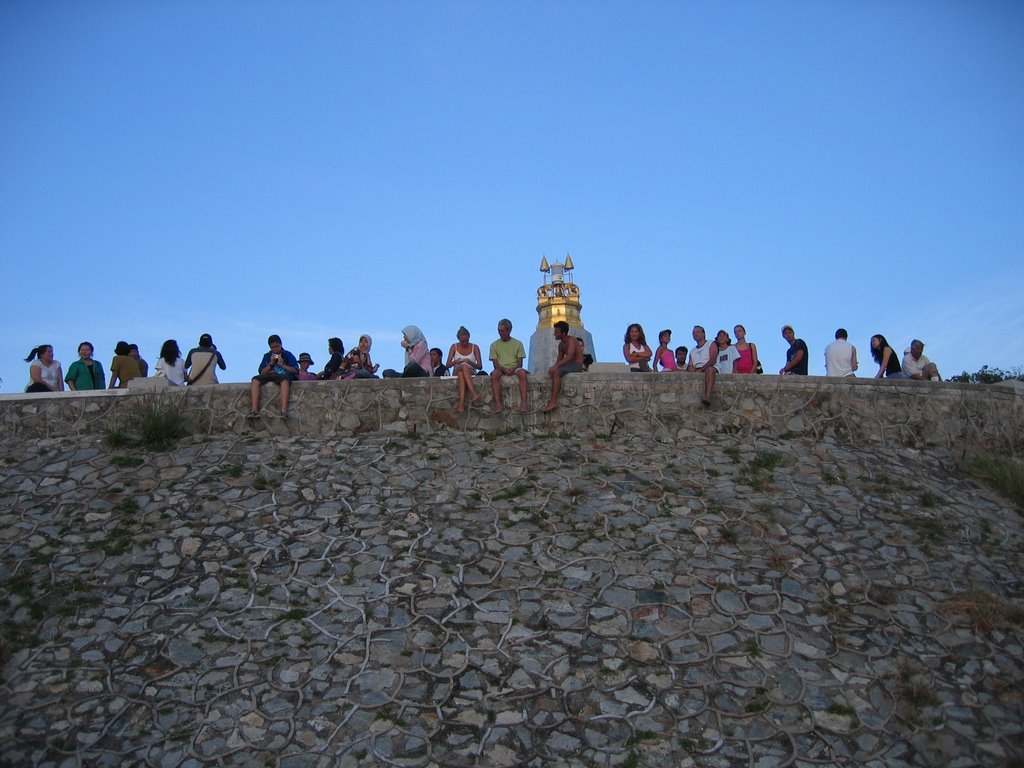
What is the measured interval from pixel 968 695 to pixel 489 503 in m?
4.25

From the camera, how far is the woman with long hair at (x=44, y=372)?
1100 cm

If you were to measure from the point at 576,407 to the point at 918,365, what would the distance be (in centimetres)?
424

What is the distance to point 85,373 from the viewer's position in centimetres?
1116

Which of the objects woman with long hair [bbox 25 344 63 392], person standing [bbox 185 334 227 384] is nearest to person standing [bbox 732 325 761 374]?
person standing [bbox 185 334 227 384]

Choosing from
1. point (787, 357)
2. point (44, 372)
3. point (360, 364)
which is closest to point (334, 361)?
point (360, 364)

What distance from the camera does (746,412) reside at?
1027cm

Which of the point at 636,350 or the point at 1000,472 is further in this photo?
the point at 636,350

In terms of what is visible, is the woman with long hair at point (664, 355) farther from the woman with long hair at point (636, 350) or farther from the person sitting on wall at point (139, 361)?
the person sitting on wall at point (139, 361)

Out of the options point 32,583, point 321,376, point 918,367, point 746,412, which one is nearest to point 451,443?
point 321,376

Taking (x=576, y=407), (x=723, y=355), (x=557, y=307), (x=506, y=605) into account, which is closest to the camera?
(x=506, y=605)

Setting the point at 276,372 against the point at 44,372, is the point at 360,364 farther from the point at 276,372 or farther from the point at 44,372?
the point at 44,372

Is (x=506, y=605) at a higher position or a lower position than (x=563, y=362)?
lower

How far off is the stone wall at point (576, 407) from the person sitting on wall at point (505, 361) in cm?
12

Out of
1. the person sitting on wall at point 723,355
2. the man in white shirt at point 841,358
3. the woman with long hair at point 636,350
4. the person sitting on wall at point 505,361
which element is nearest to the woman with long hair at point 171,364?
the person sitting on wall at point 505,361
